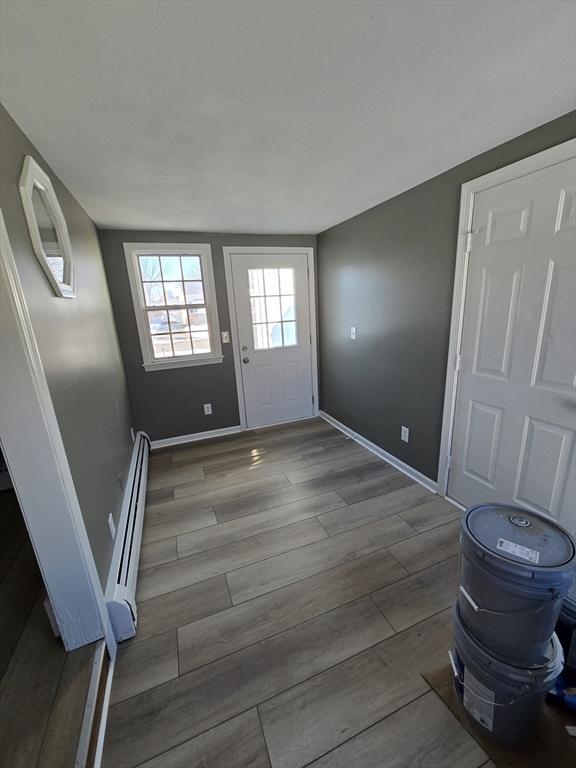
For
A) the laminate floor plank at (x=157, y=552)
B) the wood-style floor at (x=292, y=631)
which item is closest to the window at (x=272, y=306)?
the wood-style floor at (x=292, y=631)

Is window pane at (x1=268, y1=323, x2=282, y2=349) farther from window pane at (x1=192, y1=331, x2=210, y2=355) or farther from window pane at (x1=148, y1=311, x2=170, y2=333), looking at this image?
window pane at (x1=148, y1=311, x2=170, y2=333)

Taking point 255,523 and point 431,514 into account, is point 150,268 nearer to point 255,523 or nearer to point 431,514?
point 255,523

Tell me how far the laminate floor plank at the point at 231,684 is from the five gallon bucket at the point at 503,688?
424 millimetres

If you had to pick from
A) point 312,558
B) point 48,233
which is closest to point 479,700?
point 312,558

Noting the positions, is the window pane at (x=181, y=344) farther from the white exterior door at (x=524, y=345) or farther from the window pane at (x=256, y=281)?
the white exterior door at (x=524, y=345)

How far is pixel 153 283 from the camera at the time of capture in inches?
124

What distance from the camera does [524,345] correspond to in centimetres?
171

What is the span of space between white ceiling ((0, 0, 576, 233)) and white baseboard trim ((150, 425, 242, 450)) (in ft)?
7.96

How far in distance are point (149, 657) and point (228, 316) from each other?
9.36 feet

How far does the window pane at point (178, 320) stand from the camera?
10.7ft

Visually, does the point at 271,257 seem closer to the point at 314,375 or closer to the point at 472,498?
the point at 314,375

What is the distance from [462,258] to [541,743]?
2.23 meters

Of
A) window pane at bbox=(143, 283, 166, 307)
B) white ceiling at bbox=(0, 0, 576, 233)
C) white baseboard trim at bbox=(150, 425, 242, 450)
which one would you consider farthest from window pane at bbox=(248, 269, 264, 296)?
white baseboard trim at bbox=(150, 425, 242, 450)

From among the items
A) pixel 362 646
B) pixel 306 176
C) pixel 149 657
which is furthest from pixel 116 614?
pixel 306 176
